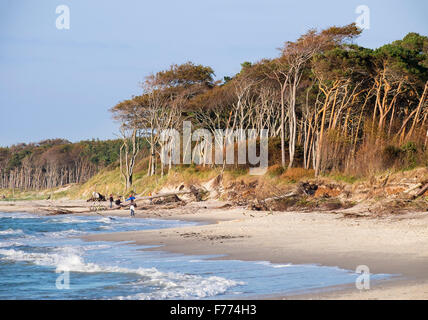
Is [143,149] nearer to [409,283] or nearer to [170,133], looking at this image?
[170,133]

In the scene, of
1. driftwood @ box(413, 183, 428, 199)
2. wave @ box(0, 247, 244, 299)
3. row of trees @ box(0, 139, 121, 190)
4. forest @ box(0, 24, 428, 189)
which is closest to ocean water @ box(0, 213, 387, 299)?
wave @ box(0, 247, 244, 299)

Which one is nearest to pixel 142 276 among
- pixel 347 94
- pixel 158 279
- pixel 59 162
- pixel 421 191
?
pixel 158 279

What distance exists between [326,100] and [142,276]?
2051 centimetres

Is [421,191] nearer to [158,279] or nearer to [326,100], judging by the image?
[326,100]

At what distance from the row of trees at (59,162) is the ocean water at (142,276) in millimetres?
74711

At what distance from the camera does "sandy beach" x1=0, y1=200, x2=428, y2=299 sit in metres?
7.48

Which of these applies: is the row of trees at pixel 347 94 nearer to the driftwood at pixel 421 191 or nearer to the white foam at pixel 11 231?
the driftwood at pixel 421 191

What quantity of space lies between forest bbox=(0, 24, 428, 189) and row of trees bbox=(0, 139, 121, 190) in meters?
37.8

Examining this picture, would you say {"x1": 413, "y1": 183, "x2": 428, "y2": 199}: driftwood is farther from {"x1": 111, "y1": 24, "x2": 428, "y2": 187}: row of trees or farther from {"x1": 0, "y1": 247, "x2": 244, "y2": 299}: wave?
{"x1": 0, "y1": 247, "x2": 244, "y2": 299}: wave

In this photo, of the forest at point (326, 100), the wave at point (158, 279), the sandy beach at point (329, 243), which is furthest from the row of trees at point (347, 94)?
the wave at point (158, 279)

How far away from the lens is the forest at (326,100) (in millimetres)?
24297

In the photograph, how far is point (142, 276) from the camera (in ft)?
30.5
